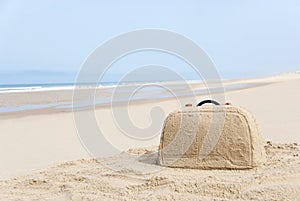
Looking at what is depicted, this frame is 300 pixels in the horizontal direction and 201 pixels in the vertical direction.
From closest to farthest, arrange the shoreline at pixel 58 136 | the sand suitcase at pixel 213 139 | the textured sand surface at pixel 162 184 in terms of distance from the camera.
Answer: the textured sand surface at pixel 162 184 < the sand suitcase at pixel 213 139 < the shoreline at pixel 58 136

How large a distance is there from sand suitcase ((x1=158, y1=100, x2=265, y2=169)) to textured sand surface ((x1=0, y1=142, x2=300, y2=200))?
13 cm

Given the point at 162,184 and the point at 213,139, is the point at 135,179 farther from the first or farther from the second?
the point at 213,139

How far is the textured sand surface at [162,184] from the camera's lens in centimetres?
376

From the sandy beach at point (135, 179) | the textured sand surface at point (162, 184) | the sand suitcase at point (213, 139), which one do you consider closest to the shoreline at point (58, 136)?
the sandy beach at point (135, 179)

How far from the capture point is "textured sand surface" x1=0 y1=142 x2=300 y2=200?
3.76 m

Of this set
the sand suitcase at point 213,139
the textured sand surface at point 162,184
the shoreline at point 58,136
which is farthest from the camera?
the shoreline at point 58,136

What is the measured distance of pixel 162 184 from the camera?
419 centimetres

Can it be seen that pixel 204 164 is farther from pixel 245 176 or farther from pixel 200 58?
pixel 200 58

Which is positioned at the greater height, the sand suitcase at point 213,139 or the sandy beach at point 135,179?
the sand suitcase at point 213,139

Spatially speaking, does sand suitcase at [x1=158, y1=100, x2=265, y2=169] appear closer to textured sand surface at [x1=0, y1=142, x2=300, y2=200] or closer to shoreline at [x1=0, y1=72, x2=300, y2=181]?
textured sand surface at [x1=0, y1=142, x2=300, y2=200]

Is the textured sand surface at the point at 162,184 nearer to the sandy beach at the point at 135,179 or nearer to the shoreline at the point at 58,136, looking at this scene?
the sandy beach at the point at 135,179

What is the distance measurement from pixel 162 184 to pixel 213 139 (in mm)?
835

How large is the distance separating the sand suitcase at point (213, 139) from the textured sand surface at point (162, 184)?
0.13 metres

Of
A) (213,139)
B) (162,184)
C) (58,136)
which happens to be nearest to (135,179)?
(162,184)
